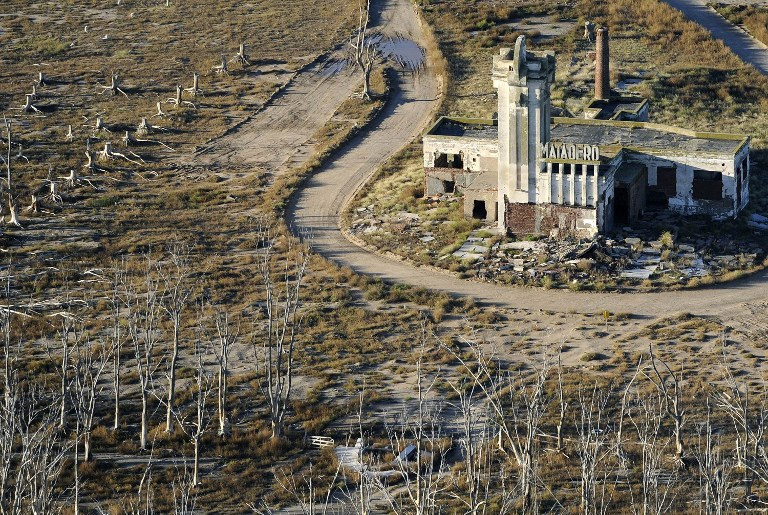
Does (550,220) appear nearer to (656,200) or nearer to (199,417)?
(656,200)

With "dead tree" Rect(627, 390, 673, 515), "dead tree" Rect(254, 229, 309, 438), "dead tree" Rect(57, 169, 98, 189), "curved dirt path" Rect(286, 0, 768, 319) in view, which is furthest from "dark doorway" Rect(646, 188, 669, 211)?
"dead tree" Rect(57, 169, 98, 189)

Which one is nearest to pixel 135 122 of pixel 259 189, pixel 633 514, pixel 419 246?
pixel 259 189

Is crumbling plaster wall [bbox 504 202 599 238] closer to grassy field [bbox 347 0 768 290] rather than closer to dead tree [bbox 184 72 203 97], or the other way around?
grassy field [bbox 347 0 768 290]

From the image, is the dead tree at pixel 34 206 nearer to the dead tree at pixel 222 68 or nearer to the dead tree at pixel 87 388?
the dead tree at pixel 87 388

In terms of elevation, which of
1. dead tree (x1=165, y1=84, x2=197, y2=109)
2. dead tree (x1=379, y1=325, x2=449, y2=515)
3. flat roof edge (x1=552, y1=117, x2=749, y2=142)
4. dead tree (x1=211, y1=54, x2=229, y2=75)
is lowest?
dead tree (x1=379, y1=325, x2=449, y2=515)

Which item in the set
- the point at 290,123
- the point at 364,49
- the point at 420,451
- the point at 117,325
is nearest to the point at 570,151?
the point at 117,325

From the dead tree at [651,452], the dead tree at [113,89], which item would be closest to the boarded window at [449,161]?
the dead tree at [651,452]

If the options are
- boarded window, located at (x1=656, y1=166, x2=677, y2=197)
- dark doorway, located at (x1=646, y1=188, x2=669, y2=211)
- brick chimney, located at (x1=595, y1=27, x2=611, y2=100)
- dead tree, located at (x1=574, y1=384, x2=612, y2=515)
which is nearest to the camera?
dead tree, located at (x1=574, y1=384, x2=612, y2=515)
